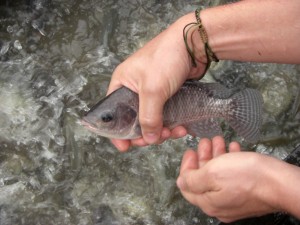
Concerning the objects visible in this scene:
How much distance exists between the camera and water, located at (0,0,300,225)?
9.95 feet

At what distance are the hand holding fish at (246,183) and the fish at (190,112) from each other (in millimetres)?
516

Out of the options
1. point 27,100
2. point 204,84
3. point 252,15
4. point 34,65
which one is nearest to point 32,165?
point 27,100

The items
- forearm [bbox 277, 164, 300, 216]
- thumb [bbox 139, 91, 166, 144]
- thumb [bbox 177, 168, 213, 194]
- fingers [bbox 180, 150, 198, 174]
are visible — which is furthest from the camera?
thumb [bbox 139, 91, 166, 144]

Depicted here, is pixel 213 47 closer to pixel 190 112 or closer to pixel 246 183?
pixel 190 112

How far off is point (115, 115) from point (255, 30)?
839 mm

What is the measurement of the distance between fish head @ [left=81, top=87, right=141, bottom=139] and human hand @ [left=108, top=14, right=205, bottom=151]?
0.19 feet

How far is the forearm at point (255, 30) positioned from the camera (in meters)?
2.33

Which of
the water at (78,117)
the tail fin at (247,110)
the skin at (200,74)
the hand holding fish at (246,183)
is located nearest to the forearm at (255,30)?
the skin at (200,74)

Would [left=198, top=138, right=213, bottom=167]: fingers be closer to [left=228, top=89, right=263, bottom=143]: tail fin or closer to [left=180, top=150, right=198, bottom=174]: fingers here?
[left=180, top=150, right=198, bottom=174]: fingers

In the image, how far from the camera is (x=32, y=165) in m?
3.14

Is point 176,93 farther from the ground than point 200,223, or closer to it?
farther from the ground

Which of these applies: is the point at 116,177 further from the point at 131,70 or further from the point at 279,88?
the point at 279,88

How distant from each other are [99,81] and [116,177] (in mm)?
762

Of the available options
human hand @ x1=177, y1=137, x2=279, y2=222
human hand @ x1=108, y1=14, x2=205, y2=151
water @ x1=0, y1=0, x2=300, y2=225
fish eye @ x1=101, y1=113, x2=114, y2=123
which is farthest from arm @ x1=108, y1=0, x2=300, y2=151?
water @ x1=0, y1=0, x2=300, y2=225
